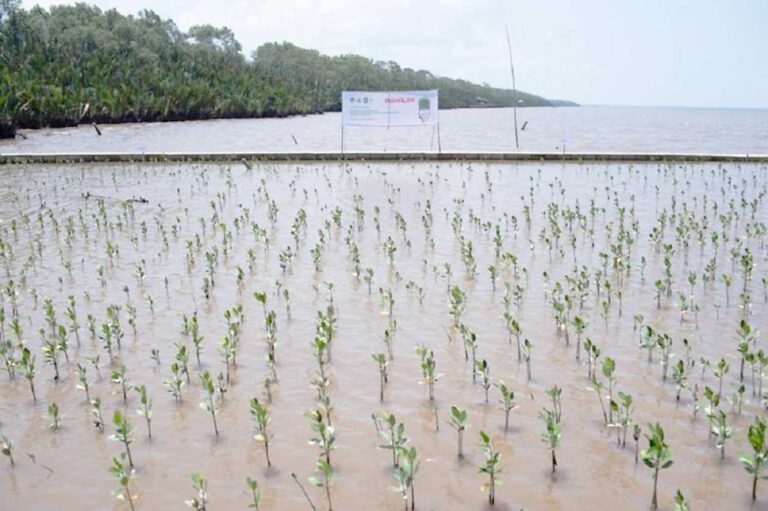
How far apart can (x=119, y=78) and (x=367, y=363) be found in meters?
62.5

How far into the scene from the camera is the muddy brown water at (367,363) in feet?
14.5

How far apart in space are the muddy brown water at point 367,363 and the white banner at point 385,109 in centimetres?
800

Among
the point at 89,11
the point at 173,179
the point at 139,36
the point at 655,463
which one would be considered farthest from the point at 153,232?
the point at 89,11

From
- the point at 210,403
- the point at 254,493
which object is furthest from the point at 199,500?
the point at 210,403

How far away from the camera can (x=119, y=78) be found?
61.9 meters

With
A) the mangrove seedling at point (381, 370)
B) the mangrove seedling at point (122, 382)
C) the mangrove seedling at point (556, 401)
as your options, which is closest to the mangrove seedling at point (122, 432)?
the mangrove seedling at point (122, 382)

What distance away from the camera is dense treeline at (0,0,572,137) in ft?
156

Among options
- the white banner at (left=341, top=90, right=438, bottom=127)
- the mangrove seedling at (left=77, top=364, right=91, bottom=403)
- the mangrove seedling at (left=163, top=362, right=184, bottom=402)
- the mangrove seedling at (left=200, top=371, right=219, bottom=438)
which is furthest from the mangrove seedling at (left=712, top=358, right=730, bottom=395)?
the white banner at (left=341, top=90, right=438, bottom=127)

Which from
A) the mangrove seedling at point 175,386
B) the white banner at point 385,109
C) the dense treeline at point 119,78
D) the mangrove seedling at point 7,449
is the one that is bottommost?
the mangrove seedling at point 7,449

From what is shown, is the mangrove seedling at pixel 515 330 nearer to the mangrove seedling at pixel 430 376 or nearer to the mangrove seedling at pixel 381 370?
the mangrove seedling at pixel 430 376

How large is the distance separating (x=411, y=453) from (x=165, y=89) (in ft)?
206

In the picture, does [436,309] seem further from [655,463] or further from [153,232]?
[153,232]

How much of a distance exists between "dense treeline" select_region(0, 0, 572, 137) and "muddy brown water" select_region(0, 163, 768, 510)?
811 inches

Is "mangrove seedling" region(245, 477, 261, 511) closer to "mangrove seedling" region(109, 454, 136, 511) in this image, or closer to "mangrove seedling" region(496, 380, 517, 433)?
"mangrove seedling" region(109, 454, 136, 511)
